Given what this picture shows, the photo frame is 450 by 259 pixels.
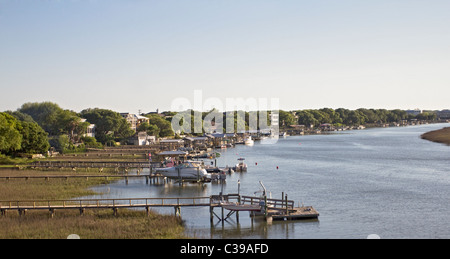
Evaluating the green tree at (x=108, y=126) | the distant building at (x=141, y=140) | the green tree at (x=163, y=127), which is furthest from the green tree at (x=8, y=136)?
the green tree at (x=163, y=127)

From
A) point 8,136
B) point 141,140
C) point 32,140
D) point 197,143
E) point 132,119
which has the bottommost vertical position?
point 197,143

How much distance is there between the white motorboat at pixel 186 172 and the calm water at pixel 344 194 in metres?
1.70

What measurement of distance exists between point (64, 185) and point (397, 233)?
3090 cm

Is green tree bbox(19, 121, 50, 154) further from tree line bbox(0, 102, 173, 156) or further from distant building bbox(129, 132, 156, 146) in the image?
distant building bbox(129, 132, 156, 146)

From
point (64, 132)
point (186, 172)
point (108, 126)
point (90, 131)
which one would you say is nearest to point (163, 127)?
point (108, 126)

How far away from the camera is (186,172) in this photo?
169 ft

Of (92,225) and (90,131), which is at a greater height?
(90,131)

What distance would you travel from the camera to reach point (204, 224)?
1219 inches

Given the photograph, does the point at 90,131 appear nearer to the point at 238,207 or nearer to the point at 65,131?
the point at 65,131

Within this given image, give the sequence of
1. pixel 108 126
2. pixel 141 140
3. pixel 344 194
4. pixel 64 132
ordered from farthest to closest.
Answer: pixel 141 140, pixel 108 126, pixel 64 132, pixel 344 194

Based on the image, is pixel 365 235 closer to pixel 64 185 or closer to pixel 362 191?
pixel 362 191

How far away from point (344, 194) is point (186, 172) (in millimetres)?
17766

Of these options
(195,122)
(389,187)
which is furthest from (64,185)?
(195,122)

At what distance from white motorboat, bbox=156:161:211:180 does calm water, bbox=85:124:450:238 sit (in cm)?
170
